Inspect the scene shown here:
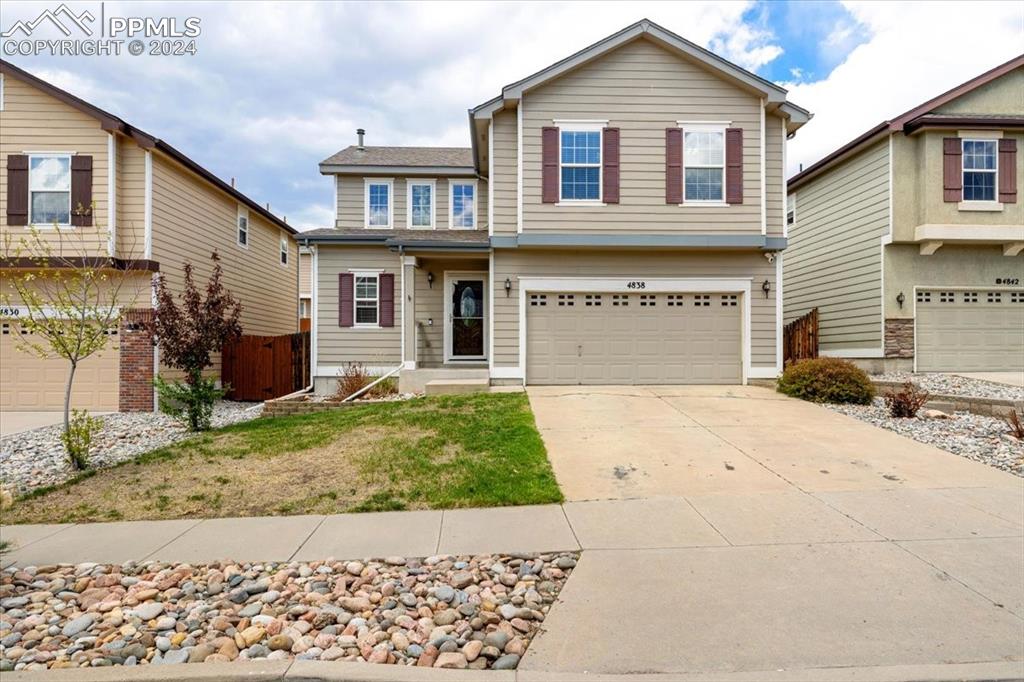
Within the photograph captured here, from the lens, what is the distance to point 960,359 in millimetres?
13867


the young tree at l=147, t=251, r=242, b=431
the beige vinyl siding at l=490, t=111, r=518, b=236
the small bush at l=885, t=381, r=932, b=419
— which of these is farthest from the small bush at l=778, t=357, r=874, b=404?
the young tree at l=147, t=251, r=242, b=431

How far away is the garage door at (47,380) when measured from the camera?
1245cm

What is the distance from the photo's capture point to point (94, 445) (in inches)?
352

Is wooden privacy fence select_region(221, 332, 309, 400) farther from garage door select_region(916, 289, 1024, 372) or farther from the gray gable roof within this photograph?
garage door select_region(916, 289, 1024, 372)

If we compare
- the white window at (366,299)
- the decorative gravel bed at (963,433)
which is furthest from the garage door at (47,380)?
the decorative gravel bed at (963,433)

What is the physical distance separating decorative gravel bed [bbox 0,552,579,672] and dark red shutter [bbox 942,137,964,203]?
1482 centimetres

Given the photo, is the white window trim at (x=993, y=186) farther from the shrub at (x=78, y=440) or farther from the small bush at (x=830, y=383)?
the shrub at (x=78, y=440)

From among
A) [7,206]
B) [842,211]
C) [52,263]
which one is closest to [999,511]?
[842,211]

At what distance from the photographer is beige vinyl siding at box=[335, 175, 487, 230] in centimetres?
1591

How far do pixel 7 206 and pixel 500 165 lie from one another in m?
11.2

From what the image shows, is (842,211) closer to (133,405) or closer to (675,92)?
(675,92)

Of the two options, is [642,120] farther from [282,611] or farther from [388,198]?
[282,611]

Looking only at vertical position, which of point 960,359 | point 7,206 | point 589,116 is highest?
point 589,116

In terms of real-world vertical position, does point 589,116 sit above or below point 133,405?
above
